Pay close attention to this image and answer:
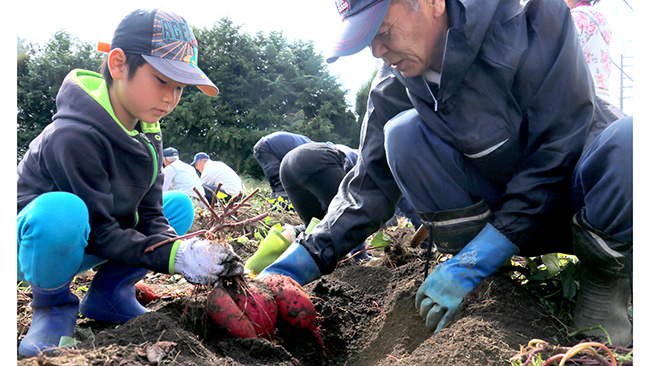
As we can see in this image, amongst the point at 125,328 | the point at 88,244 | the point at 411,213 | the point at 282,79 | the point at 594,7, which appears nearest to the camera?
the point at 125,328

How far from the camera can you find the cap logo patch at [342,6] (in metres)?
1.50

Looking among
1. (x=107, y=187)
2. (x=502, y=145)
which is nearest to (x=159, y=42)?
(x=107, y=187)

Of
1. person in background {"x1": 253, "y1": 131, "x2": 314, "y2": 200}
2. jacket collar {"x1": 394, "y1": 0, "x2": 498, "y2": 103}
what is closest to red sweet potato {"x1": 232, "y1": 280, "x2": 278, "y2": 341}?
jacket collar {"x1": 394, "y1": 0, "x2": 498, "y2": 103}

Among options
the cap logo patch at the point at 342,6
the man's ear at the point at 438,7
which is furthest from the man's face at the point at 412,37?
the cap logo patch at the point at 342,6

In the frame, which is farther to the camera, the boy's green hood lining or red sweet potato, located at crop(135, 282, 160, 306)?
red sweet potato, located at crop(135, 282, 160, 306)

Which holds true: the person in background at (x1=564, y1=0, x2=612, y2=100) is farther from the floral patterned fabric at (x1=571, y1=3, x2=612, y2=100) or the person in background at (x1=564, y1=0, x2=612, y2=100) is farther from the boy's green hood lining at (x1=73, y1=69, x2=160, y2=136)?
the boy's green hood lining at (x1=73, y1=69, x2=160, y2=136)

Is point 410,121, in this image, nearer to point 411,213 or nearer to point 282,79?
point 411,213

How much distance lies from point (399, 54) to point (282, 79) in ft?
43.5

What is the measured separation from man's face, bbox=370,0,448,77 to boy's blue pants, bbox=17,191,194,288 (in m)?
1.13

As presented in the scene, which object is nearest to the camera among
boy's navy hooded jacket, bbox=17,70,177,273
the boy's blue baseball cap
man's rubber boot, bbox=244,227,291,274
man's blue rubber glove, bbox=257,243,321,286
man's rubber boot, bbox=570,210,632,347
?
man's rubber boot, bbox=570,210,632,347

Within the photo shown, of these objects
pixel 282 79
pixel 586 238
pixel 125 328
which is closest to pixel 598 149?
pixel 586 238

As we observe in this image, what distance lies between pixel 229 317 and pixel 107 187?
626mm

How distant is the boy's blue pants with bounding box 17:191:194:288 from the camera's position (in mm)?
1350
